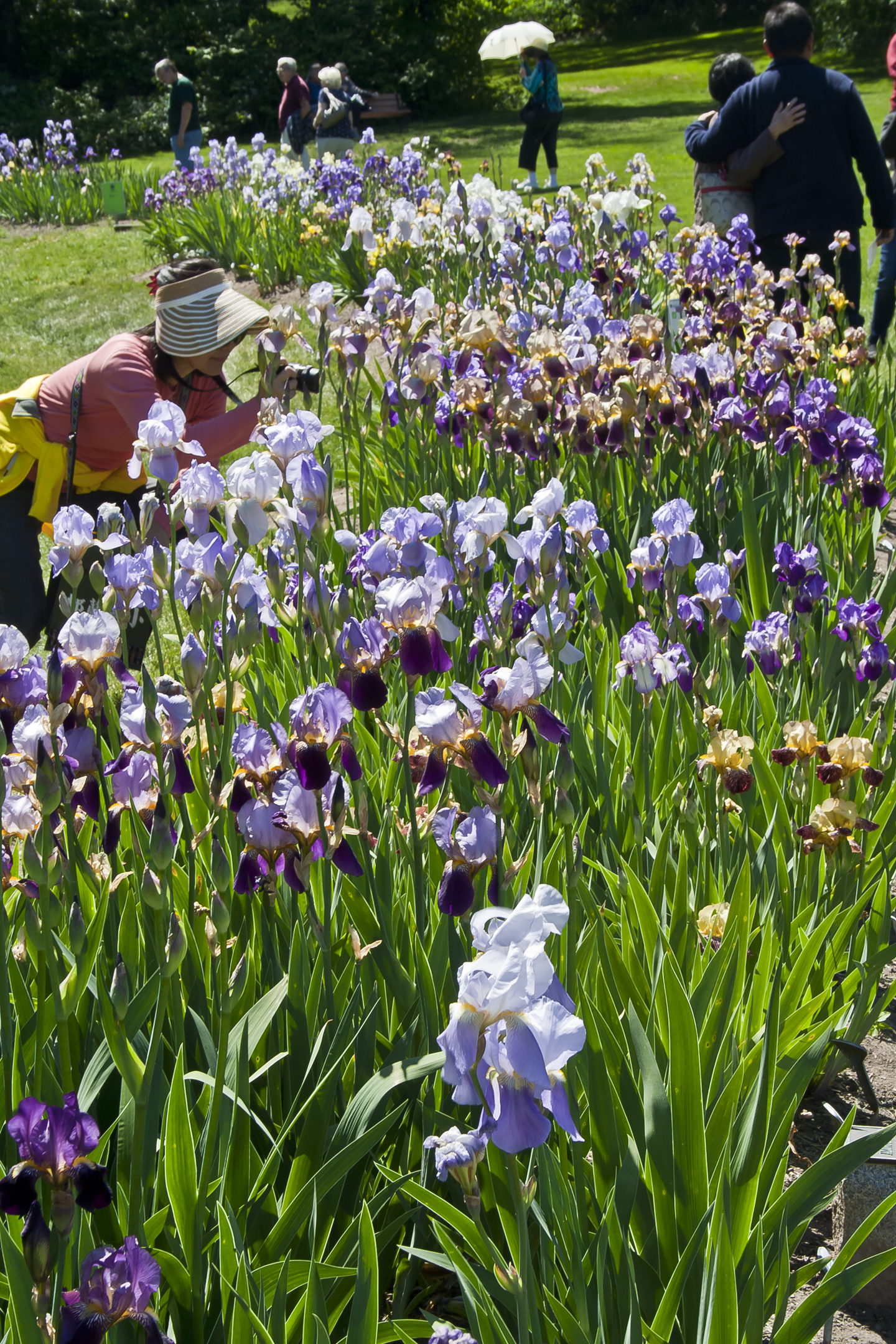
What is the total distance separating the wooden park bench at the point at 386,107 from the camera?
2295cm

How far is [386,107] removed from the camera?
76.0 feet

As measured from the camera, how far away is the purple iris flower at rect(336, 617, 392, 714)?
5.19 ft

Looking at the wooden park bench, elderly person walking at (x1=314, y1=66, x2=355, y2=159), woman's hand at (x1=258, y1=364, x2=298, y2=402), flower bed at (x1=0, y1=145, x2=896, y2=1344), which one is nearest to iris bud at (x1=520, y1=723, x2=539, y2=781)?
flower bed at (x1=0, y1=145, x2=896, y2=1344)

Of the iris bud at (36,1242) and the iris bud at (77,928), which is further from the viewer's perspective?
the iris bud at (77,928)

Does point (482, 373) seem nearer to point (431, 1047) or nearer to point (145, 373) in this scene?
point (145, 373)

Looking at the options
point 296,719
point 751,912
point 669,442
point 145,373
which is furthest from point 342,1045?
point 669,442

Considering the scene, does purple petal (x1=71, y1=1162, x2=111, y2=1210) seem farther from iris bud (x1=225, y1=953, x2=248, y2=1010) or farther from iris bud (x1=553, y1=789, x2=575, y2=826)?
iris bud (x1=553, y1=789, x2=575, y2=826)

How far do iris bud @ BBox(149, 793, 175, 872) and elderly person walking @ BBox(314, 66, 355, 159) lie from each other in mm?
11445

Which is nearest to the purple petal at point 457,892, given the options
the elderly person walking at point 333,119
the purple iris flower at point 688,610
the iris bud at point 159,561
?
the iris bud at point 159,561

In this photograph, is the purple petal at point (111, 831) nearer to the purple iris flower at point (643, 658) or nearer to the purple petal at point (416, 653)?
the purple petal at point (416, 653)

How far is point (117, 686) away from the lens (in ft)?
11.0

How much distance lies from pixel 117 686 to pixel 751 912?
2.16 metres

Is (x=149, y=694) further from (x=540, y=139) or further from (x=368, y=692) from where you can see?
(x=540, y=139)

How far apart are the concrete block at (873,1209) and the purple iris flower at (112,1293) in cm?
104
